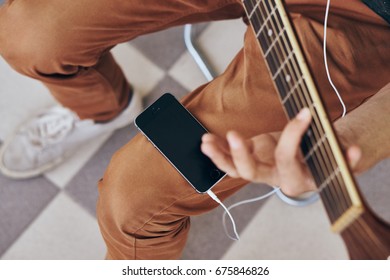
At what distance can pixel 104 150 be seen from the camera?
47.9 inches

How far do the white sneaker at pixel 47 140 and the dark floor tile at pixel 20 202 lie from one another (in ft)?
0.08

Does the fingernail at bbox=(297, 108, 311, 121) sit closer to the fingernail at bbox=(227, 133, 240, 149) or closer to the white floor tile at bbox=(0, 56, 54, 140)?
the fingernail at bbox=(227, 133, 240, 149)

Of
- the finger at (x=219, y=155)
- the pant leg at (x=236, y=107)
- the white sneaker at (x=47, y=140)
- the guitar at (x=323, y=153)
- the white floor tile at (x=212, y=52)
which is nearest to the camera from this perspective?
the guitar at (x=323, y=153)

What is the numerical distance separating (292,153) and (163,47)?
765 millimetres

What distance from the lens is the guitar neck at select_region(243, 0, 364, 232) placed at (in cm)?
53

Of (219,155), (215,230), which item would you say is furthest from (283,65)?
(215,230)

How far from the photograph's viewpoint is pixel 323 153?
0.56 metres

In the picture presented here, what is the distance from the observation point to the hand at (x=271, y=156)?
56 centimetres

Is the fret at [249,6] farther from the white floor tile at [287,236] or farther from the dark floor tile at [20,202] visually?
the dark floor tile at [20,202]

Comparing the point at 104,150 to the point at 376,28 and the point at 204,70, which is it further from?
the point at 376,28

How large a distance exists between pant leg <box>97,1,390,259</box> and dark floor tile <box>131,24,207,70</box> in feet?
1.55

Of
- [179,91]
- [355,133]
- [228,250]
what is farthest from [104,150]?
[355,133]

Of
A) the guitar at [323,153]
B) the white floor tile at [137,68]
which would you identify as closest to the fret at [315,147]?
the guitar at [323,153]

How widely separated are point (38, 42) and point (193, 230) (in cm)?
60
